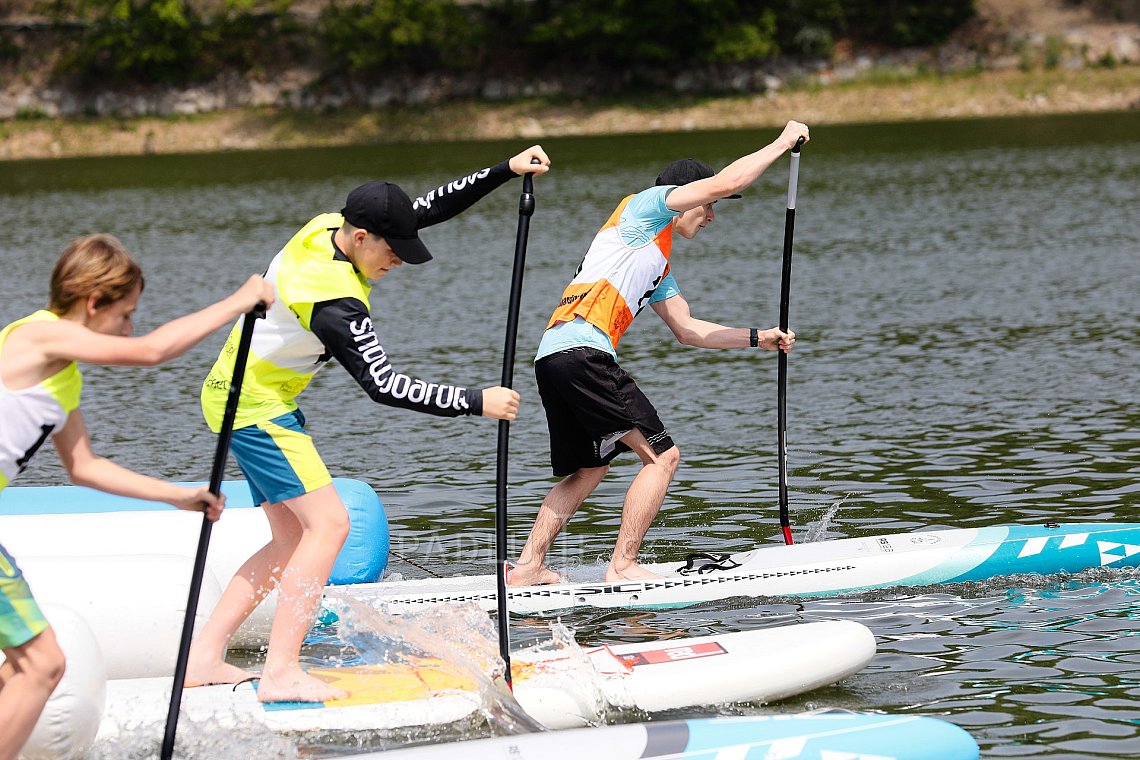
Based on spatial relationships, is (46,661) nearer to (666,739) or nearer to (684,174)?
(666,739)

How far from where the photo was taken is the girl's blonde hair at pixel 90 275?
16.8ft

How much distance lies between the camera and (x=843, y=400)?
514 inches

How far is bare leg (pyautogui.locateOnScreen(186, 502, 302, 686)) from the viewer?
20.9 feet

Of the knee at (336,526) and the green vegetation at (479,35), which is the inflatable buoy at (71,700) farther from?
the green vegetation at (479,35)

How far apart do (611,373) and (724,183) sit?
1.14 m

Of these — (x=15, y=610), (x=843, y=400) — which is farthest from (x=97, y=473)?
(x=843, y=400)

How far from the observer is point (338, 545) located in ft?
20.5

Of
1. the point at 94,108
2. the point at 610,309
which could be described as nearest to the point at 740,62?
the point at 94,108

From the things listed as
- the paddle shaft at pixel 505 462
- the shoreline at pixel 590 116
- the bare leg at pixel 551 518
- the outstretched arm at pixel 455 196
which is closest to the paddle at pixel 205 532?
the paddle shaft at pixel 505 462

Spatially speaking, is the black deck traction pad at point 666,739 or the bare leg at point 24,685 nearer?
the bare leg at point 24,685

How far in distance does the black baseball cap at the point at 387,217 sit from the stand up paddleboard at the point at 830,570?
242 cm

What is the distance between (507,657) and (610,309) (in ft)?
6.89

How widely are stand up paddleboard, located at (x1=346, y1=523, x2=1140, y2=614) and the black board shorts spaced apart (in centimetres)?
70

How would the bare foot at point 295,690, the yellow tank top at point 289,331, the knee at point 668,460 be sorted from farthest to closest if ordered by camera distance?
the knee at point 668,460
the bare foot at point 295,690
the yellow tank top at point 289,331
